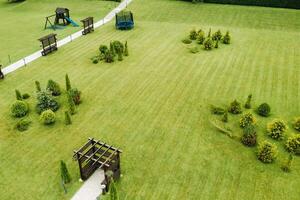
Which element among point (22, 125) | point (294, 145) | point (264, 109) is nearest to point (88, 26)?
point (22, 125)

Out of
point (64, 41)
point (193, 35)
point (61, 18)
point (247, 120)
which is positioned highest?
point (61, 18)

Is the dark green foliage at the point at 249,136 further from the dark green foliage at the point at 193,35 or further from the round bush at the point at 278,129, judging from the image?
the dark green foliage at the point at 193,35

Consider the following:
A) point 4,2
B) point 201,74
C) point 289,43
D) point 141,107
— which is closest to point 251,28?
point 289,43

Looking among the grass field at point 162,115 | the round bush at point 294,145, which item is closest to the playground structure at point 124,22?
the grass field at point 162,115

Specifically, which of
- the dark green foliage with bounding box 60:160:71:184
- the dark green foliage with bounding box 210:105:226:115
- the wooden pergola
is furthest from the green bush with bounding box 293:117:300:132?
the wooden pergola

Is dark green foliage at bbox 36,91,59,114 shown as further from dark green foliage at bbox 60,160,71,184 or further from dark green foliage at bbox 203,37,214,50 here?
dark green foliage at bbox 203,37,214,50

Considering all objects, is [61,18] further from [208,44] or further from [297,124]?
[297,124]

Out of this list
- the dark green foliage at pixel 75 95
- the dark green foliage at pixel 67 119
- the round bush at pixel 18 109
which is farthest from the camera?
the dark green foliage at pixel 75 95
